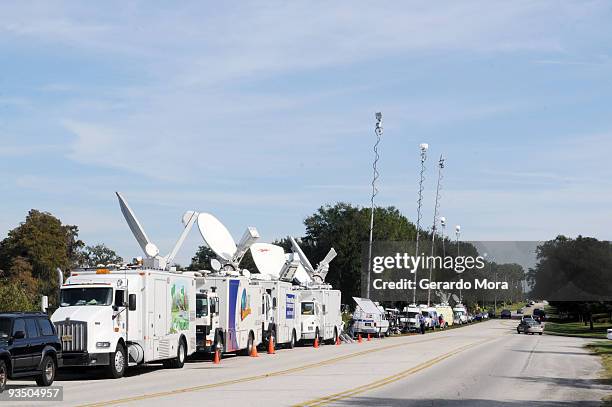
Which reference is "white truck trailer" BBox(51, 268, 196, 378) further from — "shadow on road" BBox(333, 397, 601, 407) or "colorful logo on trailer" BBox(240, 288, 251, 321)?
"shadow on road" BBox(333, 397, 601, 407)

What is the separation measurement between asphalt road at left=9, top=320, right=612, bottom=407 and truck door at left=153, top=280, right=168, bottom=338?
1241mm

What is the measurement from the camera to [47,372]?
73.6 ft

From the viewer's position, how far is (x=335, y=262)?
115 meters

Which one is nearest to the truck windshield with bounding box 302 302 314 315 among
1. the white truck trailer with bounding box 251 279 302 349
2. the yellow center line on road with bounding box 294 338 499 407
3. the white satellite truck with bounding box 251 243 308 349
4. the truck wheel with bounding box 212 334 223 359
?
the white satellite truck with bounding box 251 243 308 349

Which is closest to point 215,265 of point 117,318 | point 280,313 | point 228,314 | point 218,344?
point 228,314

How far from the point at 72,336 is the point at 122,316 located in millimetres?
1651

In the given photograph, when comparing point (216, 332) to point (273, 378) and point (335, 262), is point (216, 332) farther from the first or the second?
point (335, 262)

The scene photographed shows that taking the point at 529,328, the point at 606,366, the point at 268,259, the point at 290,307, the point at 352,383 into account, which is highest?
the point at 268,259

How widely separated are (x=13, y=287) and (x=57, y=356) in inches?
563

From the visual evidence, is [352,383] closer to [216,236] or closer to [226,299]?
[226,299]

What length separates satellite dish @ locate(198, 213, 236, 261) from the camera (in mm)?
38844

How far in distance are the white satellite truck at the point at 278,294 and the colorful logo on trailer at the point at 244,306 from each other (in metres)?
1.84

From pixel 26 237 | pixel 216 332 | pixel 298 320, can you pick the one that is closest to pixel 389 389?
pixel 216 332

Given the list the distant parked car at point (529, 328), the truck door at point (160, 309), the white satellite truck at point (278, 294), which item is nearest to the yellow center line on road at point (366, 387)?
the truck door at point (160, 309)
